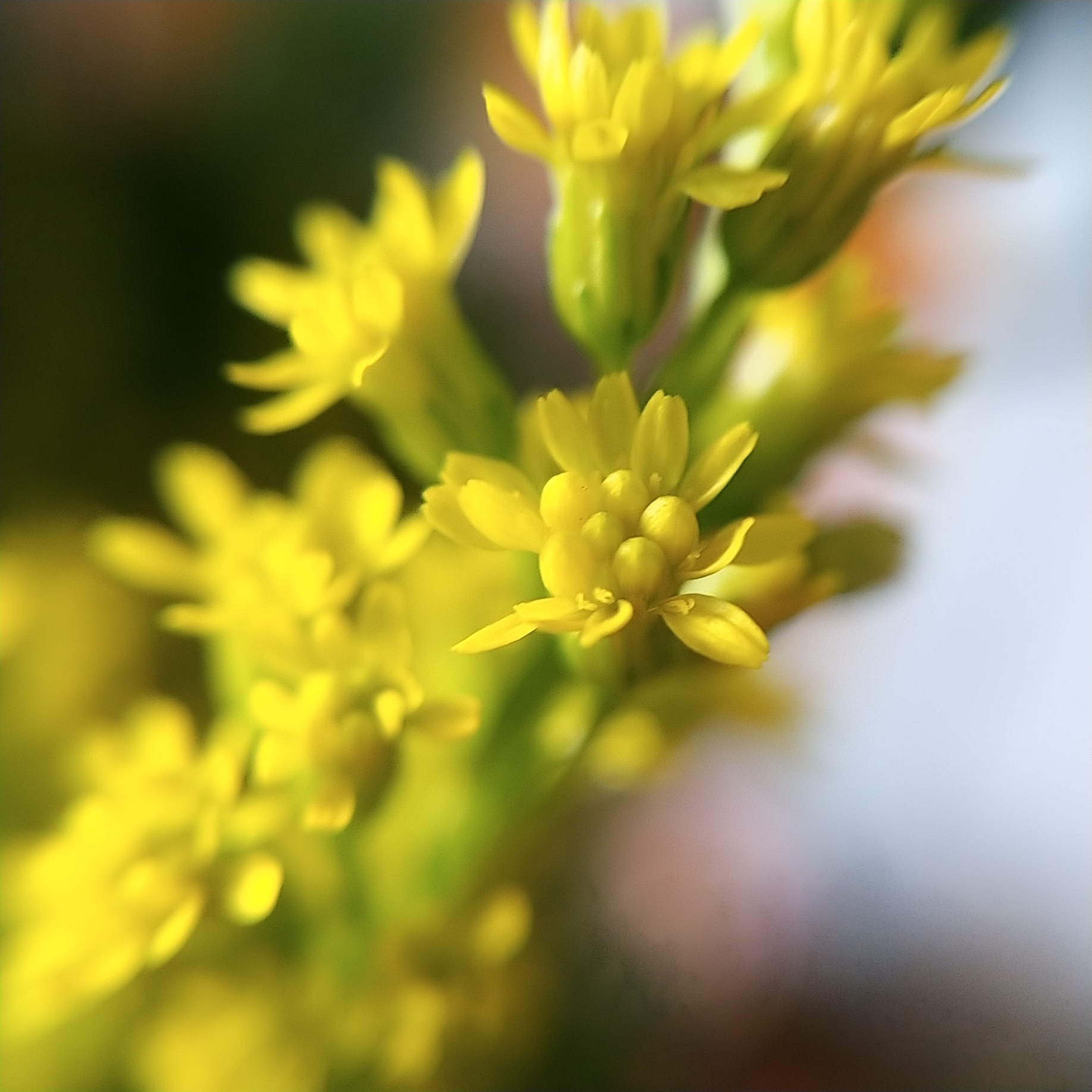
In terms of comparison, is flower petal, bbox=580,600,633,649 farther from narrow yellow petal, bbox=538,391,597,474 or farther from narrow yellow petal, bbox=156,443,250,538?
narrow yellow petal, bbox=156,443,250,538

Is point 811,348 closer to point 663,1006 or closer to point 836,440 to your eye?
point 836,440

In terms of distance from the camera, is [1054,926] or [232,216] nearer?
[1054,926]

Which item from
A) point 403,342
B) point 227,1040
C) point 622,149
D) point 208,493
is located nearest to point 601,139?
point 622,149

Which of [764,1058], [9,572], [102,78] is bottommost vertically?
[764,1058]

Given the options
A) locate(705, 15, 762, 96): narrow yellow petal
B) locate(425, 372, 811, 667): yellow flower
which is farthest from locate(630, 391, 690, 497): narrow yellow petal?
locate(705, 15, 762, 96): narrow yellow petal

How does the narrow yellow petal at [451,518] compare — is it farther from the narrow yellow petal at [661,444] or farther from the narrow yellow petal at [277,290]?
the narrow yellow petal at [277,290]

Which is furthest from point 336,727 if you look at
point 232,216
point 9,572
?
point 232,216

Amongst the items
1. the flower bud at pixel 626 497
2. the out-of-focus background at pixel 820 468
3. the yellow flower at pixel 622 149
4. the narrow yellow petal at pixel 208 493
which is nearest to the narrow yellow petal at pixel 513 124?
the yellow flower at pixel 622 149
